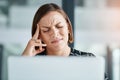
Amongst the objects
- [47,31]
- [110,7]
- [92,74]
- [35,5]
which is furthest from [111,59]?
[92,74]

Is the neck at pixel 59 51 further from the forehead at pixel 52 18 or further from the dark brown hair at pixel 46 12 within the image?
the forehead at pixel 52 18

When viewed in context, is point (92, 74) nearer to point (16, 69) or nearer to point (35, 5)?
point (16, 69)

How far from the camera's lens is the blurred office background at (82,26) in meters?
2.67

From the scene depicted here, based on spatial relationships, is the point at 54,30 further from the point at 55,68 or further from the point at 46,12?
the point at 55,68

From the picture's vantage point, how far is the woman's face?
2492 millimetres

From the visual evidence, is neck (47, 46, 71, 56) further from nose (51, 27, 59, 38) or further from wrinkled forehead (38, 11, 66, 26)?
wrinkled forehead (38, 11, 66, 26)

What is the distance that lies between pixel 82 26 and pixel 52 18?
348mm

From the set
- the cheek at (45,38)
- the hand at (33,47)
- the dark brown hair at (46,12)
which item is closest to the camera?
the hand at (33,47)

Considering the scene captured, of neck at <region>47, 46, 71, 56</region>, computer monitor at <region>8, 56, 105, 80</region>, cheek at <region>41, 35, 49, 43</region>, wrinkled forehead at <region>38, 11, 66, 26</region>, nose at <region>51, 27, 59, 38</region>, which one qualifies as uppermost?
wrinkled forehead at <region>38, 11, 66, 26</region>

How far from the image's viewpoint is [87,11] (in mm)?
2742

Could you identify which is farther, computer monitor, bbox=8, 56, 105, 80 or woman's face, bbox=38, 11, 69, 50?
woman's face, bbox=38, 11, 69, 50

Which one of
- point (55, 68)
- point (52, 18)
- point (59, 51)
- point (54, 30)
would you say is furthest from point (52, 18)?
point (55, 68)

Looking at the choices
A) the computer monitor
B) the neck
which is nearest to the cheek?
the neck

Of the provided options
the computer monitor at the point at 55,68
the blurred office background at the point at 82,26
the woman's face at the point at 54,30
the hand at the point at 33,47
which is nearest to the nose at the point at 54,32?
the woman's face at the point at 54,30
